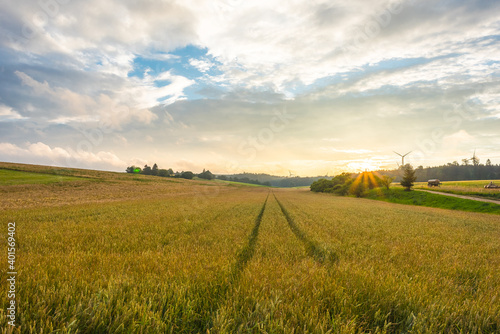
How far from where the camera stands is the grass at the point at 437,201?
105 feet

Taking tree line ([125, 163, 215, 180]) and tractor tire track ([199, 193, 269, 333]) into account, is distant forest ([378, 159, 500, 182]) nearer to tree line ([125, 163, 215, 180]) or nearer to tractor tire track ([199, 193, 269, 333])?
tree line ([125, 163, 215, 180])

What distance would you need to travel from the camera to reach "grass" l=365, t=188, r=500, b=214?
3188 cm

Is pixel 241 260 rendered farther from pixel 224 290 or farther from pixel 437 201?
pixel 437 201

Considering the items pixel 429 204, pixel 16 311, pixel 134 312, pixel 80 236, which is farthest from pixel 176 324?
pixel 429 204

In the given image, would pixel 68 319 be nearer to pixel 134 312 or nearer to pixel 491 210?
pixel 134 312

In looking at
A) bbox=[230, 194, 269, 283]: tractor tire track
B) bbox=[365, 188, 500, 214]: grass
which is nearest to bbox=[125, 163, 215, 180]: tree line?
bbox=[365, 188, 500, 214]: grass

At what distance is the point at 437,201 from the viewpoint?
41.5m

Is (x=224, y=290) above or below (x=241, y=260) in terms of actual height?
above

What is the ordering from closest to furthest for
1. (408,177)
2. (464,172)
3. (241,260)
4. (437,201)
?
(241,260) < (437,201) < (408,177) < (464,172)

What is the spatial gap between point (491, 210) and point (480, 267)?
3652 cm

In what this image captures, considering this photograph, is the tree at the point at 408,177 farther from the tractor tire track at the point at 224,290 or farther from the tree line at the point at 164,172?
the tree line at the point at 164,172

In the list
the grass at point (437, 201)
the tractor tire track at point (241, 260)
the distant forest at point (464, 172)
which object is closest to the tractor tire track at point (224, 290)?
the tractor tire track at point (241, 260)

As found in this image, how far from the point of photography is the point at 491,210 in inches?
1189

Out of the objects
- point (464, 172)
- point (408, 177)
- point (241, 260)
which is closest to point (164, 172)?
point (408, 177)
